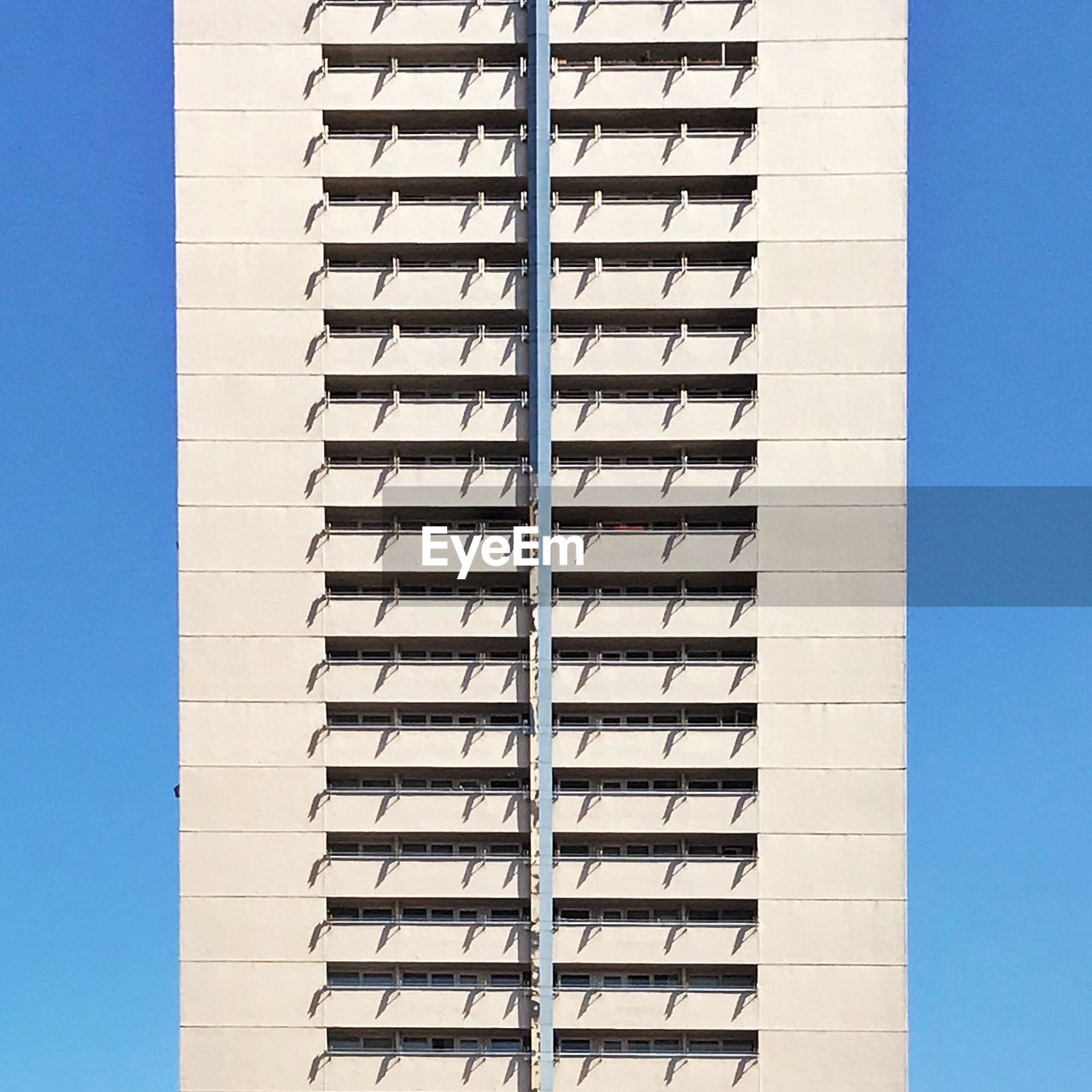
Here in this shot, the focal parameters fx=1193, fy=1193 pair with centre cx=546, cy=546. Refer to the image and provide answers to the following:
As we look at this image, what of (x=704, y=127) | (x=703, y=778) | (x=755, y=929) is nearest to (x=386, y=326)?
(x=704, y=127)

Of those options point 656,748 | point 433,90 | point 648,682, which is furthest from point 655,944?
point 433,90

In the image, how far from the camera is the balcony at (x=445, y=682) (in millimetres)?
26344

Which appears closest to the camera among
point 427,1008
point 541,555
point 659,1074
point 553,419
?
point 659,1074

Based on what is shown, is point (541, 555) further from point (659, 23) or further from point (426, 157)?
point (659, 23)

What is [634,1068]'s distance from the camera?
2584cm

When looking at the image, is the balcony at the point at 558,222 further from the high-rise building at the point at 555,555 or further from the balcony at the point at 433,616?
the balcony at the point at 433,616

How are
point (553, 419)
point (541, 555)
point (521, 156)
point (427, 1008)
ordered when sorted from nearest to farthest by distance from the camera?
point (427, 1008)
point (541, 555)
point (553, 419)
point (521, 156)

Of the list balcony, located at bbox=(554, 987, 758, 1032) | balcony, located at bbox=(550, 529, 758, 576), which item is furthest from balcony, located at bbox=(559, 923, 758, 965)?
balcony, located at bbox=(550, 529, 758, 576)

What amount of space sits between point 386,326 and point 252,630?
24.4 ft

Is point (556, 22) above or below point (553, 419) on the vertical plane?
above

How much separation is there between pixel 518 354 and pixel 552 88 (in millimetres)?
5902

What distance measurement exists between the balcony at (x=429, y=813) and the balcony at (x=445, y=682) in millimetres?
2132

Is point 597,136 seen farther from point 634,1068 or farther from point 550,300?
point 634,1068

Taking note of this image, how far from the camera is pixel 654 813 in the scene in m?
26.0
